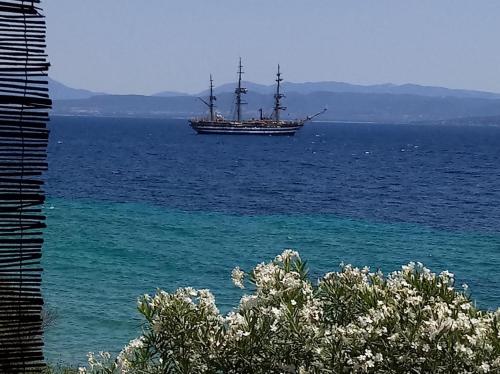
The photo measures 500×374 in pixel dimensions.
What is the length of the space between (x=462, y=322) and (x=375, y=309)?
0.76 m

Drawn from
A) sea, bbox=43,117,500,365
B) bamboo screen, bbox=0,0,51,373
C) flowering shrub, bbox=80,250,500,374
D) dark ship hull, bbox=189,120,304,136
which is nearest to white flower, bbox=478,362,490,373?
flowering shrub, bbox=80,250,500,374

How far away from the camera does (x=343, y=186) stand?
250 feet

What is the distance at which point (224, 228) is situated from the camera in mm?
46969

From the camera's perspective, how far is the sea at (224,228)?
2980cm

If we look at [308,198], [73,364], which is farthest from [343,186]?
[73,364]

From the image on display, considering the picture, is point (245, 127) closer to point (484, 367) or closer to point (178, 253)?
point (178, 253)

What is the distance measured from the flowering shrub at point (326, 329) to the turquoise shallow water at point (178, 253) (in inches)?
647

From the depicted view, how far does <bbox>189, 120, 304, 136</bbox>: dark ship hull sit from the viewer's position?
6801 inches

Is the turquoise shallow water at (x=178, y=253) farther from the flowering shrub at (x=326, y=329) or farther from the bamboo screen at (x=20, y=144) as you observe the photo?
the bamboo screen at (x=20, y=144)

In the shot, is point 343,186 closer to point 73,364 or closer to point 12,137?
point 73,364

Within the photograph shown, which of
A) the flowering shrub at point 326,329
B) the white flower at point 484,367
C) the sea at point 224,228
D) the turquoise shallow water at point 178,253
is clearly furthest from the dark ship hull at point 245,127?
the white flower at point 484,367

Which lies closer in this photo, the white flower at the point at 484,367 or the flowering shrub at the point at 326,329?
the white flower at the point at 484,367

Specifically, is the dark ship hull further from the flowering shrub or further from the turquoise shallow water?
the flowering shrub

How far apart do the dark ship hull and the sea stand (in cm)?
7135
